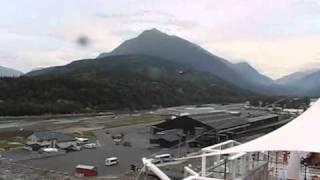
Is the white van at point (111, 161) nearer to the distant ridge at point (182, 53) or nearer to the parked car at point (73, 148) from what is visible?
the parked car at point (73, 148)

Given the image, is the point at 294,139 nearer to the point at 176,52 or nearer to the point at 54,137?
the point at 54,137

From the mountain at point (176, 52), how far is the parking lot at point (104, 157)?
124241 millimetres

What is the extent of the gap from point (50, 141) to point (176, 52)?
153 meters

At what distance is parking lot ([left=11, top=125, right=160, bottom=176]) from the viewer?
2219 cm

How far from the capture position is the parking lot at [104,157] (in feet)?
72.8

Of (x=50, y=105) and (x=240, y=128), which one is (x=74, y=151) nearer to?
(x=240, y=128)

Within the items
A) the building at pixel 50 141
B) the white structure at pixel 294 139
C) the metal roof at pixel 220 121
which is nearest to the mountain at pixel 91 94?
the building at pixel 50 141

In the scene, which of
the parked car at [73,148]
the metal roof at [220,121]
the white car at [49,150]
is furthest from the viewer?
the metal roof at [220,121]

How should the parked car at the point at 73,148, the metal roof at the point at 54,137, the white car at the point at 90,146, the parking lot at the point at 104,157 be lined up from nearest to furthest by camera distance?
the parking lot at the point at 104,157 → the parked car at the point at 73,148 → the white car at the point at 90,146 → the metal roof at the point at 54,137

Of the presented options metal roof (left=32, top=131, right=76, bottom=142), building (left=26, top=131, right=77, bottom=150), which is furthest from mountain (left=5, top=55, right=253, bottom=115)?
building (left=26, top=131, right=77, bottom=150)

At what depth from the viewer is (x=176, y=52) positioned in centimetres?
17938

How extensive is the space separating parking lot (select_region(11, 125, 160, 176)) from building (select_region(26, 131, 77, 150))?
134 centimetres

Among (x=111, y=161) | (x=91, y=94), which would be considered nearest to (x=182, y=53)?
(x=91, y=94)

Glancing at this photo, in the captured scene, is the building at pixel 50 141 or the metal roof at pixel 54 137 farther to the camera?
the metal roof at pixel 54 137
